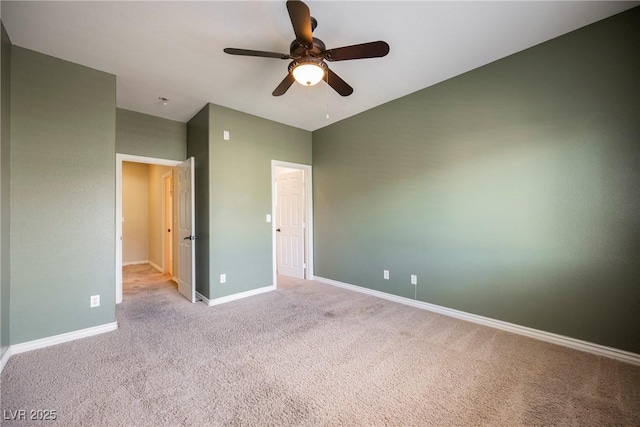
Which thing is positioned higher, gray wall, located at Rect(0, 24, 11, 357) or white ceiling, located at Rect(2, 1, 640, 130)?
white ceiling, located at Rect(2, 1, 640, 130)

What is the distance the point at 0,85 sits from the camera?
208 centimetres

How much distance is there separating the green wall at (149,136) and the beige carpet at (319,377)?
7.82 ft

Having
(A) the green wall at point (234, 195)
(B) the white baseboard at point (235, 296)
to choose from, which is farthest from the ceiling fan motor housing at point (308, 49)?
(B) the white baseboard at point (235, 296)

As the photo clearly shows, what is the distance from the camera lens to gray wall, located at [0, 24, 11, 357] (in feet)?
7.01

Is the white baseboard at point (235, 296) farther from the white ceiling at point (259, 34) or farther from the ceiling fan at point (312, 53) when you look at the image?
the ceiling fan at point (312, 53)

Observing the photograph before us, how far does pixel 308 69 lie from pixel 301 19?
0.38 m

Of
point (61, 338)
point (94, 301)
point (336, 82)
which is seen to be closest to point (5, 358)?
point (61, 338)

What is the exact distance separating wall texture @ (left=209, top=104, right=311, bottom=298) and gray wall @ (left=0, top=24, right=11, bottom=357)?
1.79m

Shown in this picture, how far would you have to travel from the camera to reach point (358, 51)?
189 centimetres

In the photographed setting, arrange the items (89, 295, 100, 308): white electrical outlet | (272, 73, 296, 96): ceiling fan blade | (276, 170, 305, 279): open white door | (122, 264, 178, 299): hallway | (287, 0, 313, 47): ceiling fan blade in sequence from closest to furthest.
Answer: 1. (287, 0, 313, 47): ceiling fan blade
2. (272, 73, 296, 96): ceiling fan blade
3. (89, 295, 100, 308): white electrical outlet
4. (122, 264, 178, 299): hallway
5. (276, 170, 305, 279): open white door

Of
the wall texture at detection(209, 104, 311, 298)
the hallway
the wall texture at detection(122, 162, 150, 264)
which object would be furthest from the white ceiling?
the wall texture at detection(122, 162, 150, 264)

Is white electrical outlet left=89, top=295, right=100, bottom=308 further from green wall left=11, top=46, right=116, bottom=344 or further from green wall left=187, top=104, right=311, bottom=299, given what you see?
green wall left=187, top=104, right=311, bottom=299

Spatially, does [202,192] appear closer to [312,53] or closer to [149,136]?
[149,136]

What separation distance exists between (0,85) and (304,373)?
10.9 ft
